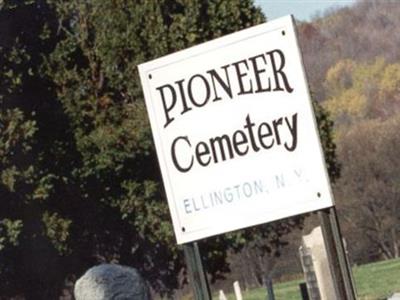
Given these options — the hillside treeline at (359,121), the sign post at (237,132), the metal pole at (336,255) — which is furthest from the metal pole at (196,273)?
the hillside treeline at (359,121)

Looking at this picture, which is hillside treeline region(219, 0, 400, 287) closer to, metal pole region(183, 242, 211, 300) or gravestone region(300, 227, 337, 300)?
metal pole region(183, 242, 211, 300)

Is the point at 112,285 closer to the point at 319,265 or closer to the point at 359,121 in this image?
the point at 319,265

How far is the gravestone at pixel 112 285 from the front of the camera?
21.3ft

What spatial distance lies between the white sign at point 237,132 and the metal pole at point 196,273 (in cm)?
20

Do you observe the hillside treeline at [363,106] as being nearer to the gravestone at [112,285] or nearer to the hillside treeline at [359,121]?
the hillside treeline at [359,121]

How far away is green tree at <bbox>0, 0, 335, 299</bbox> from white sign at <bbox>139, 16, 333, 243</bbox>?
13.4 meters

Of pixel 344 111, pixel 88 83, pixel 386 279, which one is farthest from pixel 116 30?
pixel 344 111

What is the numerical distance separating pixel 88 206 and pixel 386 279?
43.2ft

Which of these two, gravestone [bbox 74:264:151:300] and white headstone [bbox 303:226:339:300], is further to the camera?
white headstone [bbox 303:226:339:300]

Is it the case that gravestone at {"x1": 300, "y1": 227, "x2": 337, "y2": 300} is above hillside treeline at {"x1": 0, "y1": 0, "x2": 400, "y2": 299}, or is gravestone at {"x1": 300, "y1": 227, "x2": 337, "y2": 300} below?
below

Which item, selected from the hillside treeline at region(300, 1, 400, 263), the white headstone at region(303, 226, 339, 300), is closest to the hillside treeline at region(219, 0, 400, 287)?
the hillside treeline at region(300, 1, 400, 263)

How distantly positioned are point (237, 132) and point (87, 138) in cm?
1515

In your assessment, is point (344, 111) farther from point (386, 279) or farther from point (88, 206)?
point (88, 206)

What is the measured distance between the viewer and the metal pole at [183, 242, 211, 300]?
6.88m
